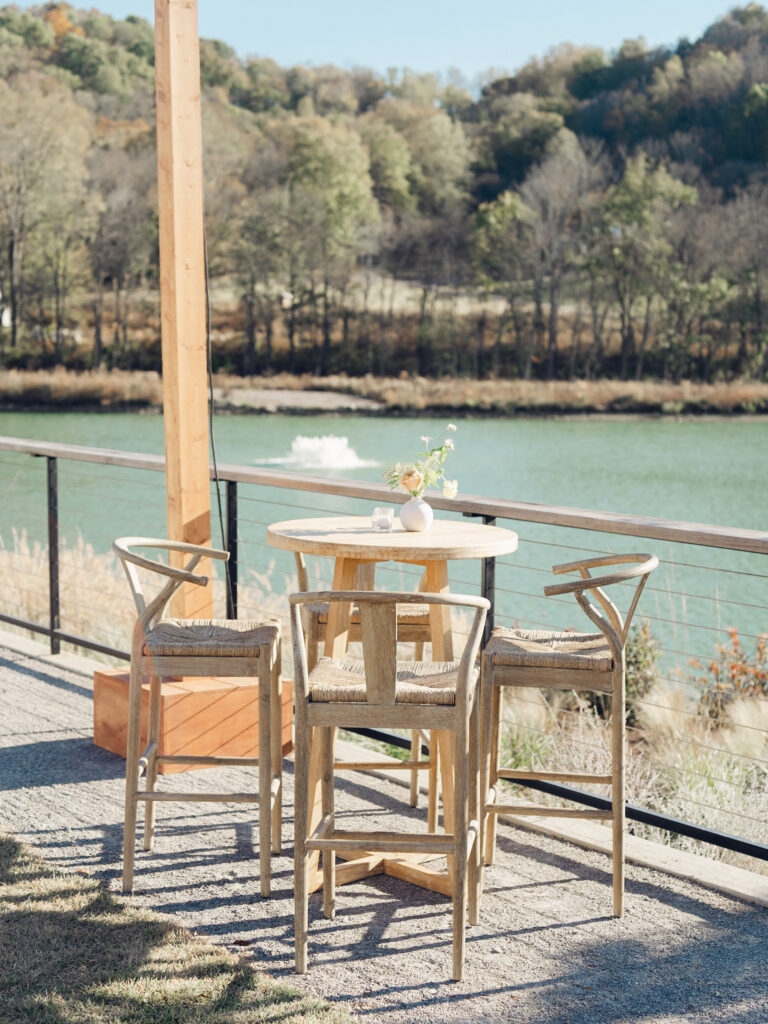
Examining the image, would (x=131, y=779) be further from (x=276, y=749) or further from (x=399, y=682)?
(x=399, y=682)

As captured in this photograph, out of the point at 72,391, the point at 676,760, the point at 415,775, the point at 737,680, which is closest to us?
the point at 415,775

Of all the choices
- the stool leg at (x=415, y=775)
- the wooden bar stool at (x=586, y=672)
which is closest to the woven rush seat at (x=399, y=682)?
the wooden bar stool at (x=586, y=672)

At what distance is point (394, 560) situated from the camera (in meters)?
2.66

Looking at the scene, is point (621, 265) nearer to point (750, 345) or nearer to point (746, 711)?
point (750, 345)

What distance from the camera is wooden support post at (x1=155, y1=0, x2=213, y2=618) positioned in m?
3.50

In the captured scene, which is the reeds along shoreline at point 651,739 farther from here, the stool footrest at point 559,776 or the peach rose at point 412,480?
the peach rose at point 412,480

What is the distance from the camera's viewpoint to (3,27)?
164 feet

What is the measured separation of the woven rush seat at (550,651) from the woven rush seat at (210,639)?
561 mm

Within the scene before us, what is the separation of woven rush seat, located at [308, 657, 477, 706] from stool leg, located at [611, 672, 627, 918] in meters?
0.38

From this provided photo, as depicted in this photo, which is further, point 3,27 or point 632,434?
point 3,27

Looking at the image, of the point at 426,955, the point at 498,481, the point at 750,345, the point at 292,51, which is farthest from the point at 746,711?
the point at 292,51

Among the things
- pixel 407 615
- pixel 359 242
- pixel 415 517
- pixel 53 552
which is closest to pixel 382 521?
pixel 415 517

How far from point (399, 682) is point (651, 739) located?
3234 mm

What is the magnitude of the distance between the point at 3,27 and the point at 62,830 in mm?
54151
